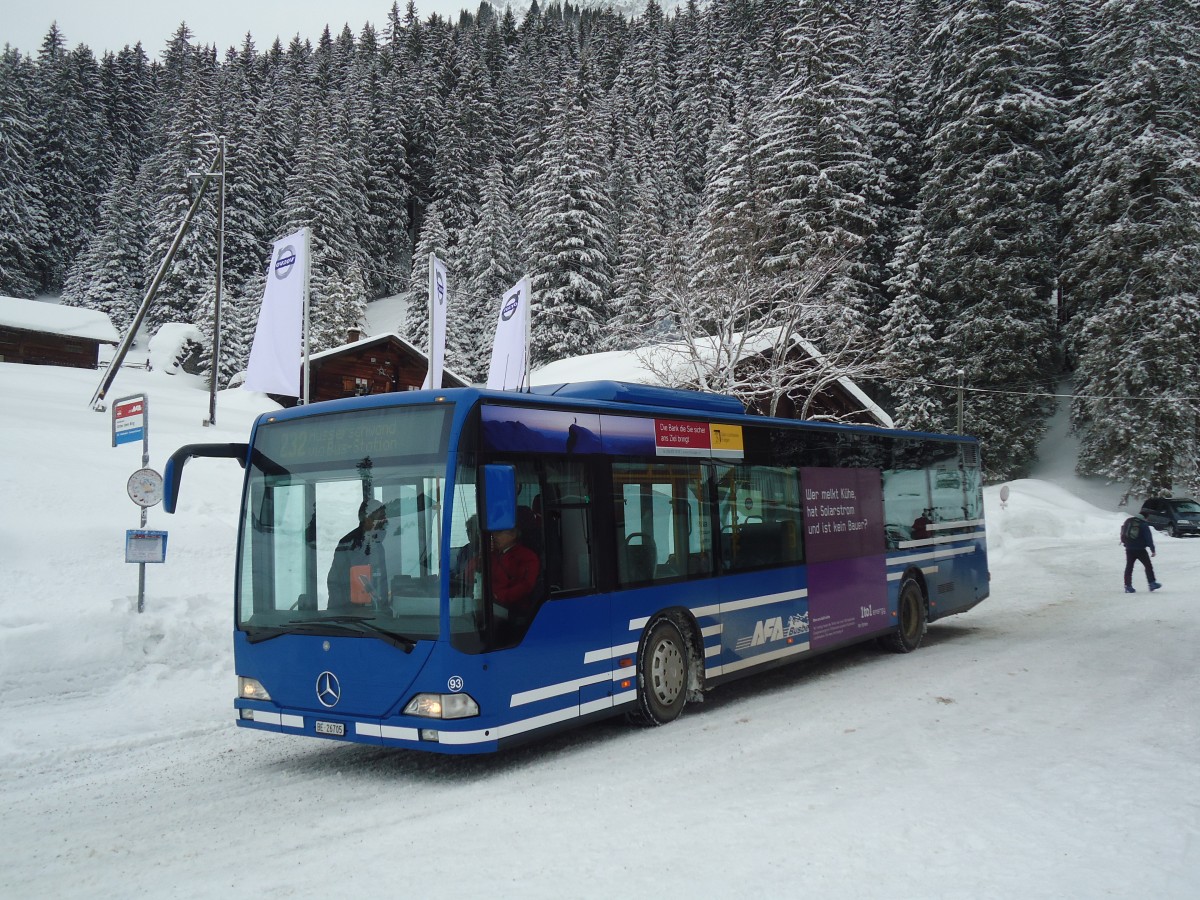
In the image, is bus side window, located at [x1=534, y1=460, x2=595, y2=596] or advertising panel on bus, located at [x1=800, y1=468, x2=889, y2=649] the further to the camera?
advertising panel on bus, located at [x1=800, y1=468, x2=889, y2=649]

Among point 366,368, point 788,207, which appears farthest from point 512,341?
point 366,368

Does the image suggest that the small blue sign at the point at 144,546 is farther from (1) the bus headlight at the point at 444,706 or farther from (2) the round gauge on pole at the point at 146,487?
(1) the bus headlight at the point at 444,706

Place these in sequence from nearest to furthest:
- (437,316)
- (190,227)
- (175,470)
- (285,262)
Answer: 1. (175,470)
2. (285,262)
3. (437,316)
4. (190,227)

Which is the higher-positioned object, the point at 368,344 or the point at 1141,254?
the point at 1141,254

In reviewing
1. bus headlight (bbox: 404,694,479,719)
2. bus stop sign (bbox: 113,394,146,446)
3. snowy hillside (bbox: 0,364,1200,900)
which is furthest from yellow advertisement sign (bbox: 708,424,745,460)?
bus stop sign (bbox: 113,394,146,446)

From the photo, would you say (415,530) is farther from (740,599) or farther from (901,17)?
(901,17)

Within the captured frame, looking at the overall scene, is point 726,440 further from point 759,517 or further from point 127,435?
point 127,435

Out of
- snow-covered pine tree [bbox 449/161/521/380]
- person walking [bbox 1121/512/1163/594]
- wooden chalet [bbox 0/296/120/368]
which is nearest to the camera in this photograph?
person walking [bbox 1121/512/1163/594]

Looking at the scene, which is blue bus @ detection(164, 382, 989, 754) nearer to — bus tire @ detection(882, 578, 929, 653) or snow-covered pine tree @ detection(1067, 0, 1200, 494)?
bus tire @ detection(882, 578, 929, 653)

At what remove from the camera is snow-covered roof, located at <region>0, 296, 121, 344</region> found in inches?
1871

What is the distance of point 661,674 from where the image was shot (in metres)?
8.00

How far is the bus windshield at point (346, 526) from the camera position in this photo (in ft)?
20.6

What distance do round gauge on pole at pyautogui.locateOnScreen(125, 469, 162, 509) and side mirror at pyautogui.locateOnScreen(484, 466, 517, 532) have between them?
644cm

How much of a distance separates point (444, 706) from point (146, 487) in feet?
21.6
